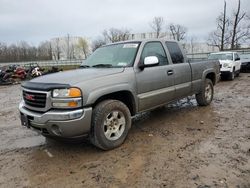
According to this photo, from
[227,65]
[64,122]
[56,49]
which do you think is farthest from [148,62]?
[56,49]

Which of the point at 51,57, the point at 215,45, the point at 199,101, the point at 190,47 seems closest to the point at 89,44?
the point at 51,57

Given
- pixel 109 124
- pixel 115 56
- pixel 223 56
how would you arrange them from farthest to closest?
1. pixel 223 56
2. pixel 115 56
3. pixel 109 124

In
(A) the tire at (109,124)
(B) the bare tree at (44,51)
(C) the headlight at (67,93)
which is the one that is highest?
(B) the bare tree at (44,51)

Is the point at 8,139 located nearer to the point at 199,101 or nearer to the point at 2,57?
the point at 199,101

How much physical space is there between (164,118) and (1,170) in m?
3.78

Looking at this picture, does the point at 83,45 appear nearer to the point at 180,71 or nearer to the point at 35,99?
the point at 180,71

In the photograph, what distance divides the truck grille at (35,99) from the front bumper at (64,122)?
0.15m

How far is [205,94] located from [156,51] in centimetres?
260

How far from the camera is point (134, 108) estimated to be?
4.64m

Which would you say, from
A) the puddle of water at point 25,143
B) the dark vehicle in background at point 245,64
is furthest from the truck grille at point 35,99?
the dark vehicle in background at point 245,64

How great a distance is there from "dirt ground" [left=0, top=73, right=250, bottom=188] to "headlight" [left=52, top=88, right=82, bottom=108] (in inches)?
36.5

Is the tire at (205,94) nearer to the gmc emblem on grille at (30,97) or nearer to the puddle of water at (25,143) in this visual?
the puddle of water at (25,143)

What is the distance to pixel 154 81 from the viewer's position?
4.93 m

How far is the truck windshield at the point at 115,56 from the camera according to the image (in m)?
4.79
